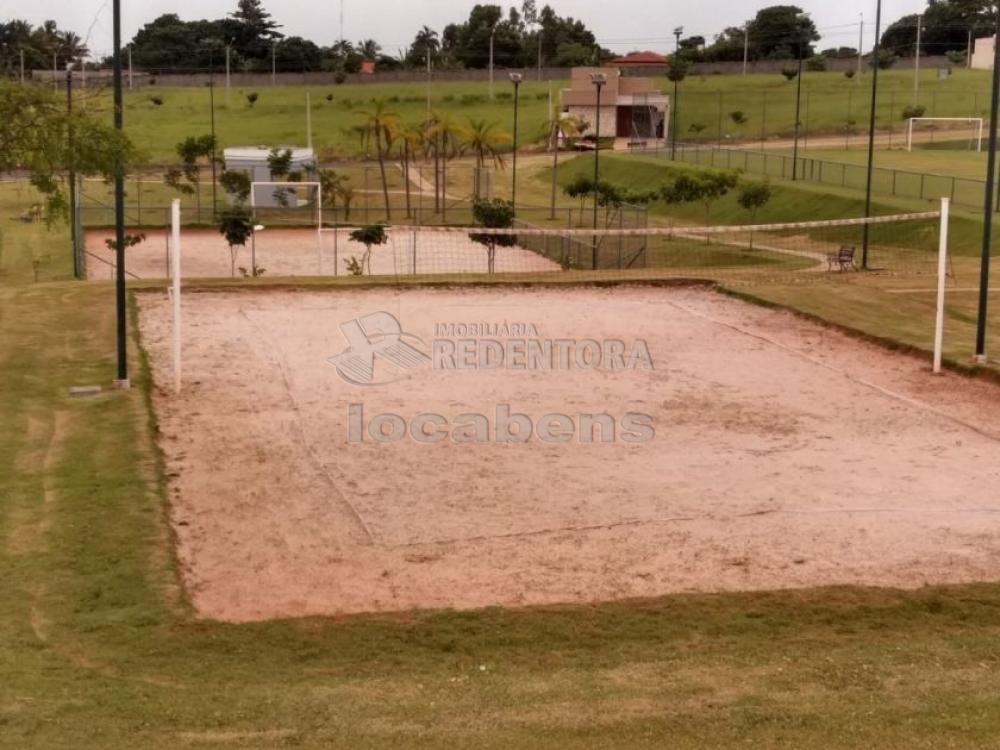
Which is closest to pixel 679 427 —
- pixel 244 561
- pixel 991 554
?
pixel 991 554

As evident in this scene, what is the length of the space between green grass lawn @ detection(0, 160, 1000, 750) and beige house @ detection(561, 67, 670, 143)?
8591 centimetres

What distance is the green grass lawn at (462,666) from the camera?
356 inches

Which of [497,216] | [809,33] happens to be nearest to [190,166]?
[497,216]

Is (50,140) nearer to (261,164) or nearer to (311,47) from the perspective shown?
(261,164)

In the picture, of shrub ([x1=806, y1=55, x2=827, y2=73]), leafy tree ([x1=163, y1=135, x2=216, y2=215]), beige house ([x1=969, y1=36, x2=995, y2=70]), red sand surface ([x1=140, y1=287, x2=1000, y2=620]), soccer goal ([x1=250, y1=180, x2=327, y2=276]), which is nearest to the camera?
red sand surface ([x1=140, y1=287, x2=1000, y2=620])

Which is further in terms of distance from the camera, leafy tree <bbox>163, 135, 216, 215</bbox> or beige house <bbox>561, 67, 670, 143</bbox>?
beige house <bbox>561, 67, 670, 143</bbox>

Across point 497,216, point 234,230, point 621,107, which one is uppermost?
point 621,107

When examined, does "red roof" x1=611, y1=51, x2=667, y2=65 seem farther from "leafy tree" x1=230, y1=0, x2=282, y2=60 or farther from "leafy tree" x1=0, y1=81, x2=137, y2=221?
"leafy tree" x1=0, y1=81, x2=137, y2=221

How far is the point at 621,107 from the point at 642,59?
38.9m

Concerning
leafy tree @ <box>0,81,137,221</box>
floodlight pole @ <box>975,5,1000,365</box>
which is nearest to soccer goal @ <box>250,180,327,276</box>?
floodlight pole @ <box>975,5,1000,365</box>

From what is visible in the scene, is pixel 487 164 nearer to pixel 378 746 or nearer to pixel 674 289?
pixel 674 289

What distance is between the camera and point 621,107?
9850 cm

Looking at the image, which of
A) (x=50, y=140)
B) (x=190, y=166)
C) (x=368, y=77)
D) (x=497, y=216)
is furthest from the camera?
(x=368, y=77)

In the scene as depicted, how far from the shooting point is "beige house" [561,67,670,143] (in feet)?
319
